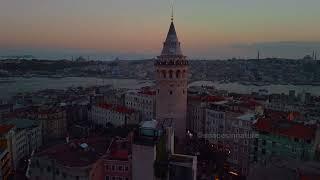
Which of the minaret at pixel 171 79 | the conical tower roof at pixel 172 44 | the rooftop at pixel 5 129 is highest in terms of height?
the conical tower roof at pixel 172 44

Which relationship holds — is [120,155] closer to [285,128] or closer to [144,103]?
[285,128]

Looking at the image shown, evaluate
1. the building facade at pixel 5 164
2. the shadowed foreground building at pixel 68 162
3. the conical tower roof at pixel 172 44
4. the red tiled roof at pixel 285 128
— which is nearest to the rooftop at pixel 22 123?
the building facade at pixel 5 164

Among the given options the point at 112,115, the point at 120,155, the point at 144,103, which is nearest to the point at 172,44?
the point at 120,155

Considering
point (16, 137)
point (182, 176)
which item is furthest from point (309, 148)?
point (16, 137)

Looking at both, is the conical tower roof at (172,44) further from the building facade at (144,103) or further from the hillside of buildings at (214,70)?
the hillside of buildings at (214,70)

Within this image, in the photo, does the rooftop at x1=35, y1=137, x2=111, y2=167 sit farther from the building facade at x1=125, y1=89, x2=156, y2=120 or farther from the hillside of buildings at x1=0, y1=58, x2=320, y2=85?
the hillside of buildings at x1=0, y1=58, x2=320, y2=85

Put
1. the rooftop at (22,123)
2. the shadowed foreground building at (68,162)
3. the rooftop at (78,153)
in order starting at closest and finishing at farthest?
1. the shadowed foreground building at (68,162)
2. the rooftop at (78,153)
3. the rooftop at (22,123)

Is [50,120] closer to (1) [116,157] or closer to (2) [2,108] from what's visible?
(2) [2,108]
